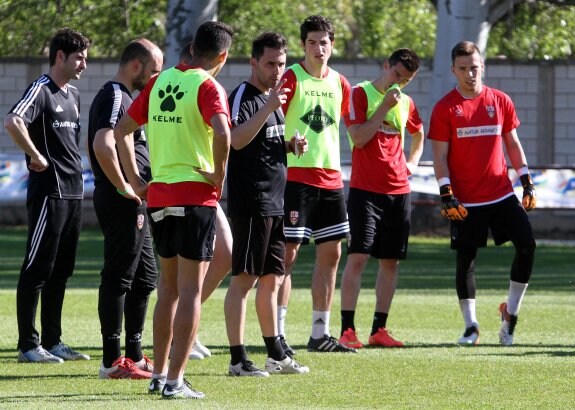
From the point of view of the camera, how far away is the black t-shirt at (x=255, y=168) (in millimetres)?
9016

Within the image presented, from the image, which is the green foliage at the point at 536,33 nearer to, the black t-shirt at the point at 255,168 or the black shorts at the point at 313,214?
the black shorts at the point at 313,214

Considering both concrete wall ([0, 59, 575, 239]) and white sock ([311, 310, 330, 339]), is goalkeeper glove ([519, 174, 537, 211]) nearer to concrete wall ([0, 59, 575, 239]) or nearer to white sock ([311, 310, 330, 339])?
white sock ([311, 310, 330, 339])

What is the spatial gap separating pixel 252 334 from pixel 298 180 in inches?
68.5

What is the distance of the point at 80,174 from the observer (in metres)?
10.3

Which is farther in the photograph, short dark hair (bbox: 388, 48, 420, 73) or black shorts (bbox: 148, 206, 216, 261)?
short dark hair (bbox: 388, 48, 420, 73)

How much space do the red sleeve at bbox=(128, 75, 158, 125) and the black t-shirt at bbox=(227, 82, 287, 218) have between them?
838 mm

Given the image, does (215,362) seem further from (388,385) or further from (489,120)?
(489,120)

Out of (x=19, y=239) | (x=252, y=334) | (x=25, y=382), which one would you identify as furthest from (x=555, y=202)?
(x=25, y=382)

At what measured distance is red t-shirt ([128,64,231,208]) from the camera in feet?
25.9

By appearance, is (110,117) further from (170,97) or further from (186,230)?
(186,230)

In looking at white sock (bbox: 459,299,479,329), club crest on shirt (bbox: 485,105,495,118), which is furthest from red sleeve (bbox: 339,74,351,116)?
white sock (bbox: 459,299,479,329)

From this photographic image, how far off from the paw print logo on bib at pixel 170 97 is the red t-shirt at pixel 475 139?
340cm

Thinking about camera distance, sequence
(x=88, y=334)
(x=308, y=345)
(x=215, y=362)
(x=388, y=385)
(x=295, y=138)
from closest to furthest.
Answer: (x=388, y=385)
(x=295, y=138)
(x=215, y=362)
(x=308, y=345)
(x=88, y=334)

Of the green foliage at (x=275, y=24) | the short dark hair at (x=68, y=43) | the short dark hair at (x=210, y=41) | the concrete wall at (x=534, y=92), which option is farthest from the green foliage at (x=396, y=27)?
the short dark hair at (x=210, y=41)
